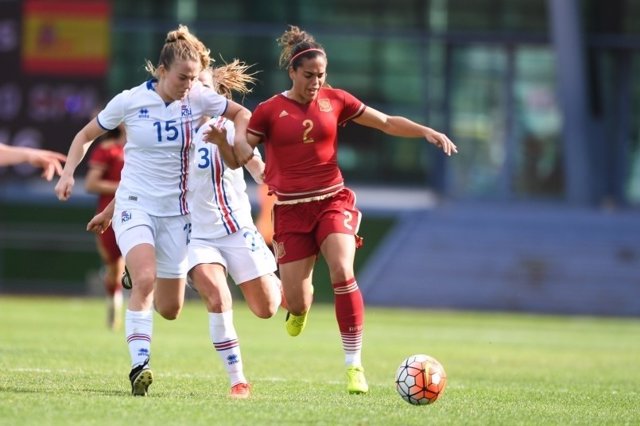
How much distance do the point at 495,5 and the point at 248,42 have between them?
18.9 feet

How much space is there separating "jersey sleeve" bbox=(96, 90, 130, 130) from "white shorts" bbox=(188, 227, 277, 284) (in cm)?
91

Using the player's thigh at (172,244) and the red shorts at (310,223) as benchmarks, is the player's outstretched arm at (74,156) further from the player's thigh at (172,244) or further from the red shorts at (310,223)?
the red shorts at (310,223)

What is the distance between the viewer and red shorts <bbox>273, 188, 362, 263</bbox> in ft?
29.8

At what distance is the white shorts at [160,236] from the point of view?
28.2 ft

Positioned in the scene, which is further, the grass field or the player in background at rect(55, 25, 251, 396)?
the player in background at rect(55, 25, 251, 396)

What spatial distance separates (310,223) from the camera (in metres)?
9.17

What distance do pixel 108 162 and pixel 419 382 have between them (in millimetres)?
8256

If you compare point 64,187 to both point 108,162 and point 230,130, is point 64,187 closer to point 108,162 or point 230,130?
point 230,130

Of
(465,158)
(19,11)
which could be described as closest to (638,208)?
(465,158)

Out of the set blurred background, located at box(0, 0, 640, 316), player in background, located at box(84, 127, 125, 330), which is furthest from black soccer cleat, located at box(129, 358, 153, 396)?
blurred background, located at box(0, 0, 640, 316)

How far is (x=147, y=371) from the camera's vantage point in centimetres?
816

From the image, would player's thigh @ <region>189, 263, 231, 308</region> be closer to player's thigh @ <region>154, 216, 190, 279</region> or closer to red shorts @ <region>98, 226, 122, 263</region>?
player's thigh @ <region>154, 216, 190, 279</region>

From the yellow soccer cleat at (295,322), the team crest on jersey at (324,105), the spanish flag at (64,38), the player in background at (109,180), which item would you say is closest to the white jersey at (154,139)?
the team crest on jersey at (324,105)

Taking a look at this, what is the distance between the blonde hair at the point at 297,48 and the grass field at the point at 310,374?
216 centimetres
